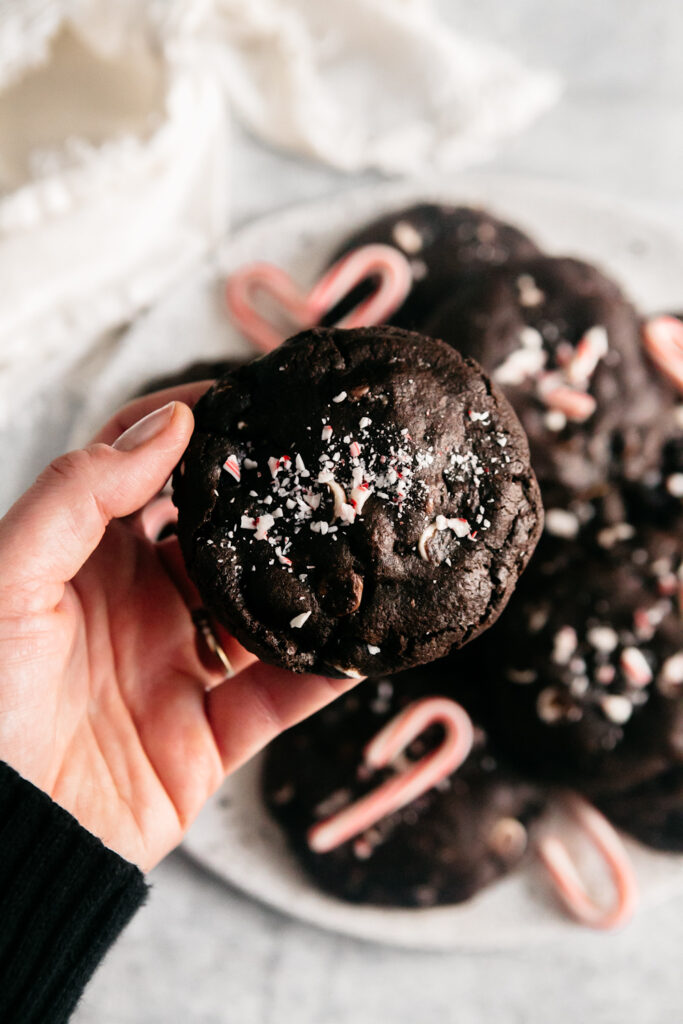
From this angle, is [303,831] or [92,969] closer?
[92,969]

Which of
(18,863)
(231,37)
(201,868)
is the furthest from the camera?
(231,37)

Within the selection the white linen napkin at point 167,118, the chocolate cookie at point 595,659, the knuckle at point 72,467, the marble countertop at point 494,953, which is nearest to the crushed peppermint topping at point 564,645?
the chocolate cookie at point 595,659

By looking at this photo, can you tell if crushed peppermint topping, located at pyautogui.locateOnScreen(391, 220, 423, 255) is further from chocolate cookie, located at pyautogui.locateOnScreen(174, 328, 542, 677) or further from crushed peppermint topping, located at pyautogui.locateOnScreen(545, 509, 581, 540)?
chocolate cookie, located at pyautogui.locateOnScreen(174, 328, 542, 677)

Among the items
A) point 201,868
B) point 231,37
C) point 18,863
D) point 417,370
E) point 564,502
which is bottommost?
point 201,868

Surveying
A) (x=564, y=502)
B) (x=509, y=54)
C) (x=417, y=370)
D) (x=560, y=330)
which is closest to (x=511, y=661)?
(x=564, y=502)

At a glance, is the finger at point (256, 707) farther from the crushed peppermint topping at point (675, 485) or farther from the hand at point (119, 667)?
the crushed peppermint topping at point (675, 485)

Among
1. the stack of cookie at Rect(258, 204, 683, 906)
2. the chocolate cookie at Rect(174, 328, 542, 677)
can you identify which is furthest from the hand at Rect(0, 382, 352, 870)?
the stack of cookie at Rect(258, 204, 683, 906)

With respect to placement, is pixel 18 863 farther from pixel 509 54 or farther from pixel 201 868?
pixel 509 54
